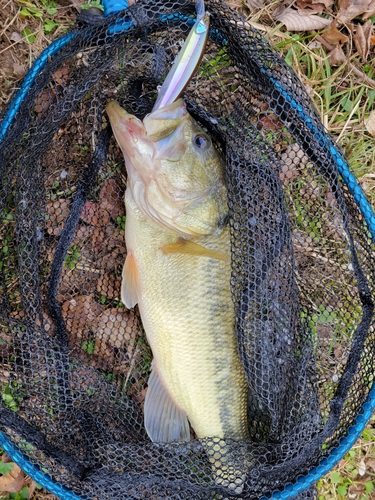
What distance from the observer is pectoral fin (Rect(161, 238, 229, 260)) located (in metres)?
2.30

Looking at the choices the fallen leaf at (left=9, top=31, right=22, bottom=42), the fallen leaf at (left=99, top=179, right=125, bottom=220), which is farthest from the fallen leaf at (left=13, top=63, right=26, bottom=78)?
the fallen leaf at (left=99, top=179, right=125, bottom=220)

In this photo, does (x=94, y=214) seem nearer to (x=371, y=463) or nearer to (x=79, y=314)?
(x=79, y=314)

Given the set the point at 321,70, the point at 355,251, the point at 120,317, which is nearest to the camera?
the point at 355,251

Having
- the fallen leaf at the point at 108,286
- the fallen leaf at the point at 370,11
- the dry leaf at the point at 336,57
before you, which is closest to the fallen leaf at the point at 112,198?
the fallen leaf at the point at 108,286

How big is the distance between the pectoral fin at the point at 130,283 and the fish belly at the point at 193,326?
0.03 metres

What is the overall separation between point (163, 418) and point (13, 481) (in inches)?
38.3

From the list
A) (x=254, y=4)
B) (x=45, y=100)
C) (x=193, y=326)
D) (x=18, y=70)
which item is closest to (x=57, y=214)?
(x=45, y=100)

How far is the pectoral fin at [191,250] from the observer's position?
2297 mm

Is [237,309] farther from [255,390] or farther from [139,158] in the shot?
[139,158]

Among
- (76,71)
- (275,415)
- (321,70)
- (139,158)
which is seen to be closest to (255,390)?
(275,415)

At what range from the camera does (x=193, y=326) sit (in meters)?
2.29

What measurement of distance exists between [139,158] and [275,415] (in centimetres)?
136

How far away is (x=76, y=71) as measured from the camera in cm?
228

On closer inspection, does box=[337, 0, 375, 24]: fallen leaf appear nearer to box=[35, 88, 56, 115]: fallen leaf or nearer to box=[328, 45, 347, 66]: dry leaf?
box=[328, 45, 347, 66]: dry leaf
